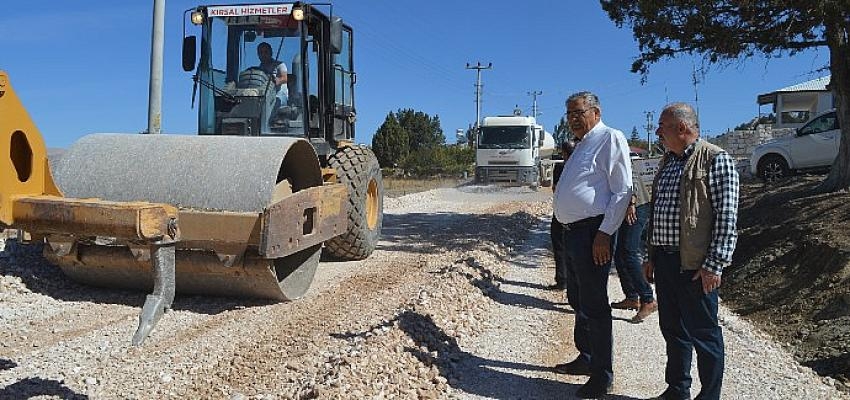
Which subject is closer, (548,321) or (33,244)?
(548,321)

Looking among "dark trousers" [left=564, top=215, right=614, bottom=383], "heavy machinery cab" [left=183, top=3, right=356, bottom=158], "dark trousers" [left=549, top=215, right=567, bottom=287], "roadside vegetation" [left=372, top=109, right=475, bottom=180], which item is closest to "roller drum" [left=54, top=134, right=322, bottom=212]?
"heavy machinery cab" [left=183, top=3, right=356, bottom=158]

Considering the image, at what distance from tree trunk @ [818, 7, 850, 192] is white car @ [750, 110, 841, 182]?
530 centimetres

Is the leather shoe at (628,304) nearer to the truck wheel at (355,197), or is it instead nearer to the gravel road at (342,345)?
the gravel road at (342,345)

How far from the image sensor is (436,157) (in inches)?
1876

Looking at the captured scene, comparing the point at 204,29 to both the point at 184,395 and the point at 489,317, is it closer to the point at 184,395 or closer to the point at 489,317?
the point at 489,317

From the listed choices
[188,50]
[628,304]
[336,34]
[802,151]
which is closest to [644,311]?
[628,304]

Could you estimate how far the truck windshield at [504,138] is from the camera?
27.5 m

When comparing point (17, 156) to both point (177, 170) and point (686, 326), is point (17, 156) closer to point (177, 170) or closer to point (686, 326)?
point (177, 170)

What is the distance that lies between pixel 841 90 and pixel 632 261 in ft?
22.9

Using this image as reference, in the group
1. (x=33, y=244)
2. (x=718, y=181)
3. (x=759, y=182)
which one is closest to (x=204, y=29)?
(x=33, y=244)

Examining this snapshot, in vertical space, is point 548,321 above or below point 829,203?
below

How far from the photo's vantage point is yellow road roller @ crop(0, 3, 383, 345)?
123 inches

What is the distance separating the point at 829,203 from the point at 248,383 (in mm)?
7989

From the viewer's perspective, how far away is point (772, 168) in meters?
17.1
